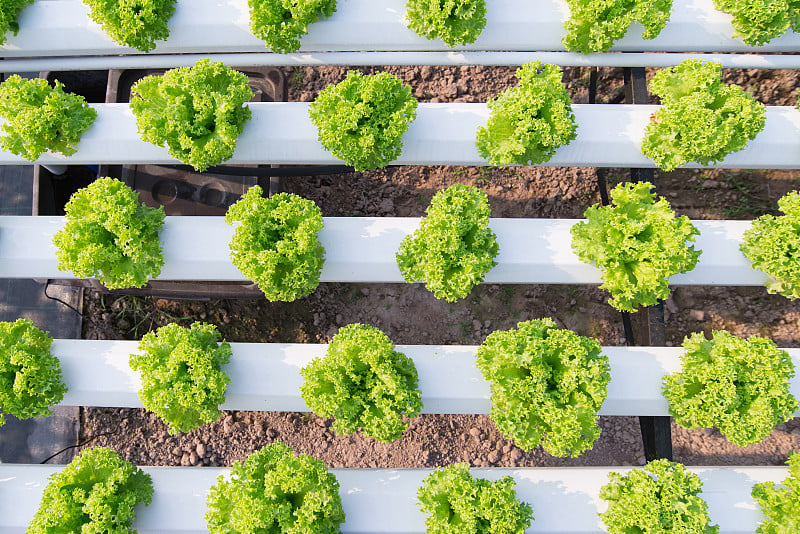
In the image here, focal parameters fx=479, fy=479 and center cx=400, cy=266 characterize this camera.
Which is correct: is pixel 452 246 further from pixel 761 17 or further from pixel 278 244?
pixel 761 17

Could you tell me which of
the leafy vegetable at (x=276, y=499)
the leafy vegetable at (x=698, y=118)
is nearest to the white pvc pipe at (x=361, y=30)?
the leafy vegetable at (x=698, y=118)

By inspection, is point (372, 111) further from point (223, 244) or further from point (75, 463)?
point (75, 463)

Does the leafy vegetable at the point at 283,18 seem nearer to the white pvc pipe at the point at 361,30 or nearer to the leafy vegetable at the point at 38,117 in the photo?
the white pvc pipe at the point at 361,30

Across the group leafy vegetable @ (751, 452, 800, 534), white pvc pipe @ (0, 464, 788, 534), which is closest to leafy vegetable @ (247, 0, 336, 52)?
white pvc pipe @ (0, 464, 788, 534)

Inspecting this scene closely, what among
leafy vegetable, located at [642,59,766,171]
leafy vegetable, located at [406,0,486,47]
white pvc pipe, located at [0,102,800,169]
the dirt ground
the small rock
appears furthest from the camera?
the small rock

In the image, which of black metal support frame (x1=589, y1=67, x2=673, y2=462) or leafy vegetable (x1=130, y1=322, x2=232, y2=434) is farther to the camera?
black metal support frame (x1=589, y1=67, x2=673, y2=462)

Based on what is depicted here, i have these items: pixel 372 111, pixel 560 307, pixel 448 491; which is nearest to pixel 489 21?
pixel 372 111

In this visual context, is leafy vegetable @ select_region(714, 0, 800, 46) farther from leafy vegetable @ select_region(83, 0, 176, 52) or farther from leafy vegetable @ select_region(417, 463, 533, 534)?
leafy vegetable @ select_region(83, 0, 176, 52)
